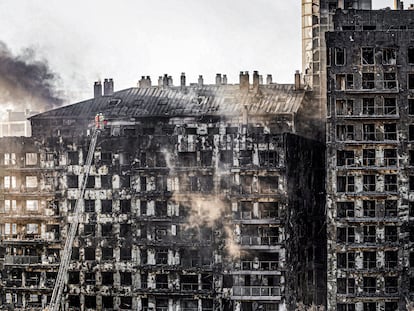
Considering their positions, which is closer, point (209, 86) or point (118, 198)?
point (118, 198)

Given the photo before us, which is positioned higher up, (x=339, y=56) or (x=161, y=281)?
(x=339, y=56)

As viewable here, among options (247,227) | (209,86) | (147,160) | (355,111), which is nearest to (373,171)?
(355,111)

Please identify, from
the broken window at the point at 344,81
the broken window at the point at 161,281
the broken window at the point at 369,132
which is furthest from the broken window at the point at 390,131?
the broken window at the point at 161,281


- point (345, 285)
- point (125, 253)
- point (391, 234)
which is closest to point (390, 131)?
point (391, 234)

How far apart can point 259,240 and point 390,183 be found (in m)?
15.8

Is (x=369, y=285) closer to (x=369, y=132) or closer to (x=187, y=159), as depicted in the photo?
(x=369, y=132)

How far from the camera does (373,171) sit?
95750 mm

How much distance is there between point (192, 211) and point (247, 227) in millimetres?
6482

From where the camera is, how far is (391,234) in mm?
96125

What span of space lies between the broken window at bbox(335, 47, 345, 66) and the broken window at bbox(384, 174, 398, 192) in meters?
13.5

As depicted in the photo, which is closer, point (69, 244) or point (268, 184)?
point (268, 184)

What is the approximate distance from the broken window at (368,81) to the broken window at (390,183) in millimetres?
10062

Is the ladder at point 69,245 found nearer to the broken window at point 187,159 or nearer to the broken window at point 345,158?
the broken window at point 187,159

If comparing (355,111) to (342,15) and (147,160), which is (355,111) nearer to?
(342,15)
